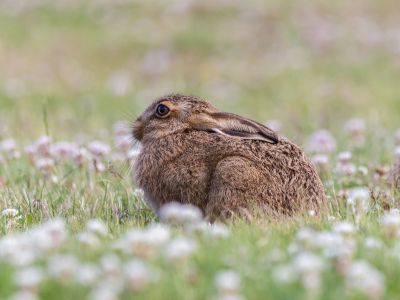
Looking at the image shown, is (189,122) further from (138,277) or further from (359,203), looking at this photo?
(138,277)

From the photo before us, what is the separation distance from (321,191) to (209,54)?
13.0 meters

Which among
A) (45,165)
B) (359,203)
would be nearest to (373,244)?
(359,203)

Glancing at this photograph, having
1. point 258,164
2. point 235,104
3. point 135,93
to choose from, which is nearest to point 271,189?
point 258,164

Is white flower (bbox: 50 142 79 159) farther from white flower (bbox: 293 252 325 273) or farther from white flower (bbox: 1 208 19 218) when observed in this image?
white flower (bbox: 293 252 325 273)

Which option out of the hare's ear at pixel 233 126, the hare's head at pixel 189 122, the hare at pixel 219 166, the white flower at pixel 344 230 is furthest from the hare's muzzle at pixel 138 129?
the white flower at pixel 344 230

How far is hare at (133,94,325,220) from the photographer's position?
5922mm

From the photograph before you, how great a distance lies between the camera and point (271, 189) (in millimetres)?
5977

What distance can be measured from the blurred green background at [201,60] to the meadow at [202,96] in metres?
0.06

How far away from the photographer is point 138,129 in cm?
691

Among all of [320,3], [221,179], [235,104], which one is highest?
[320,3]

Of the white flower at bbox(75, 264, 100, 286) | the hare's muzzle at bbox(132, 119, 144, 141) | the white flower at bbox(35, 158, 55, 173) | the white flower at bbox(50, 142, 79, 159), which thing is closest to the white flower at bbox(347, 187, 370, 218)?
the hare's muzzle at bbox(132, 119, 144, 141)

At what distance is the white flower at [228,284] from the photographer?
11.8 feet

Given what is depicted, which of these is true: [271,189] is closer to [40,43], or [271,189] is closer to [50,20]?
[40,43]

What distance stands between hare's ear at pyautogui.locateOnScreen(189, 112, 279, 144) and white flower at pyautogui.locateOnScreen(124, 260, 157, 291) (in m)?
2.59
